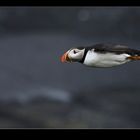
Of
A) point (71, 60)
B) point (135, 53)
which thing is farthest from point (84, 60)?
point (135, 53)

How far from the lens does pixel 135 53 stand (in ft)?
10.6

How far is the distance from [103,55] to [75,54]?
19 cm

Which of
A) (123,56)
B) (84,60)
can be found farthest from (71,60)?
(123,56)

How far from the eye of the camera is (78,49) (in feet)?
10.9

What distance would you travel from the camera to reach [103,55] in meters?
3.29

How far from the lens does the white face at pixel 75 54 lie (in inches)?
131

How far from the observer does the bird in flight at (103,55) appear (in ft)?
10.6

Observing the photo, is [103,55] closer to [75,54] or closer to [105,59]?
[105,59]

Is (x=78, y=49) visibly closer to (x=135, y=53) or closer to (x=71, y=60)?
(x=71, y=60)

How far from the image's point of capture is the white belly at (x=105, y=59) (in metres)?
3.27

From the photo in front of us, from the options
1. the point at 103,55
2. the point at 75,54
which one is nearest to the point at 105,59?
the point at 103,55

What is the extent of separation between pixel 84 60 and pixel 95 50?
121mm

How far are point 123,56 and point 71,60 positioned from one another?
0.34 meters

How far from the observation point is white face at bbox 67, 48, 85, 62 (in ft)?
10.9
